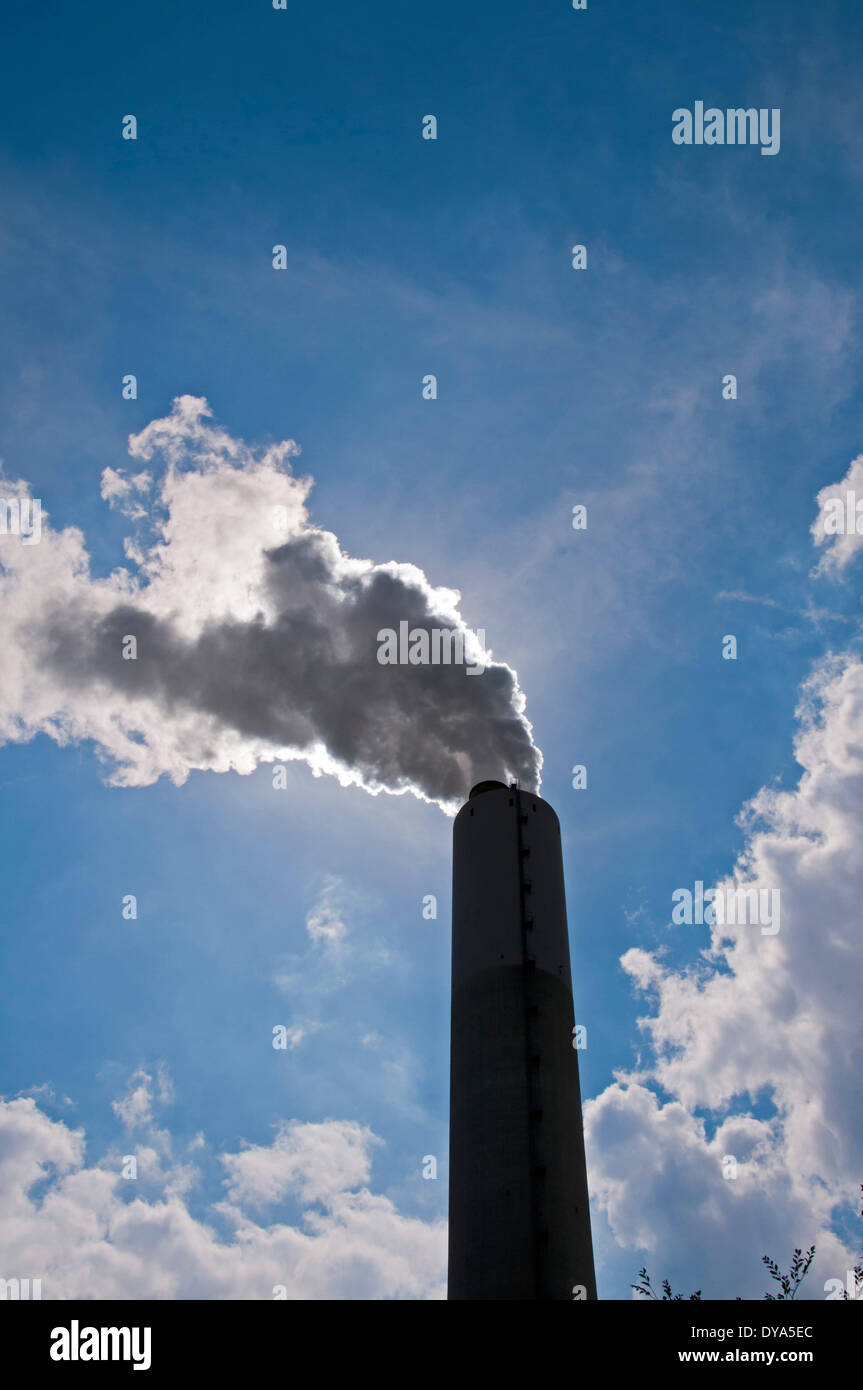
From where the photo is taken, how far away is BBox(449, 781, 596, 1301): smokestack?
105ft

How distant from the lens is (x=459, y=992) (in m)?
38.9

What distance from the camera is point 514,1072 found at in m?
35.2

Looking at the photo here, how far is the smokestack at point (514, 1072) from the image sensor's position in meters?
32.0
